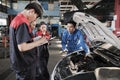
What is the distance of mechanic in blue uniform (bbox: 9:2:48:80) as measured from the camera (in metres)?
3.38

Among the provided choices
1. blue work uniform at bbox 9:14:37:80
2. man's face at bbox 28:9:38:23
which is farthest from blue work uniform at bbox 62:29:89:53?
man's face at bbox 28:9:38:23

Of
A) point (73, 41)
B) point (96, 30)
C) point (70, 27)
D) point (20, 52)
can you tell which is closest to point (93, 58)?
point (96, 30)

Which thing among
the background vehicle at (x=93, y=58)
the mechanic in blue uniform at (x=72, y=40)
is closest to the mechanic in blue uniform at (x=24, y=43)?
the background vehicle at (x=93, y=58)

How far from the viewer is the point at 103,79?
3.09 meters

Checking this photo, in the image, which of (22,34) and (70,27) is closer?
(22,34)

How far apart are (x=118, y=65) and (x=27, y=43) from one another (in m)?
1.08

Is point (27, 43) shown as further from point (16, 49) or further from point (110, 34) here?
point (110, 34)

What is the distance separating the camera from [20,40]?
3359mm

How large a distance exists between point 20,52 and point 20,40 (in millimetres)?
212

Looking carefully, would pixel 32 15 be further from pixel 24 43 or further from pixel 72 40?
pixel 72 40

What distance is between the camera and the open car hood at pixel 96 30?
11.3 ft

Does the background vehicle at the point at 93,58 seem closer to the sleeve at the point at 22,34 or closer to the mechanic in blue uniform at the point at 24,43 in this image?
the mechanic in blue uniform at the point at 24,43

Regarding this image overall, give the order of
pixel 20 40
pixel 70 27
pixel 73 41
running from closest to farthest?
1. pixel 20 40
2. pixel 70 27
3. pixel 73 41

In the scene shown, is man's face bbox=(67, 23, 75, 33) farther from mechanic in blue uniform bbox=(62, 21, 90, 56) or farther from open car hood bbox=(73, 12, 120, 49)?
open car hood bbox=(73, 12, 120, 49)
